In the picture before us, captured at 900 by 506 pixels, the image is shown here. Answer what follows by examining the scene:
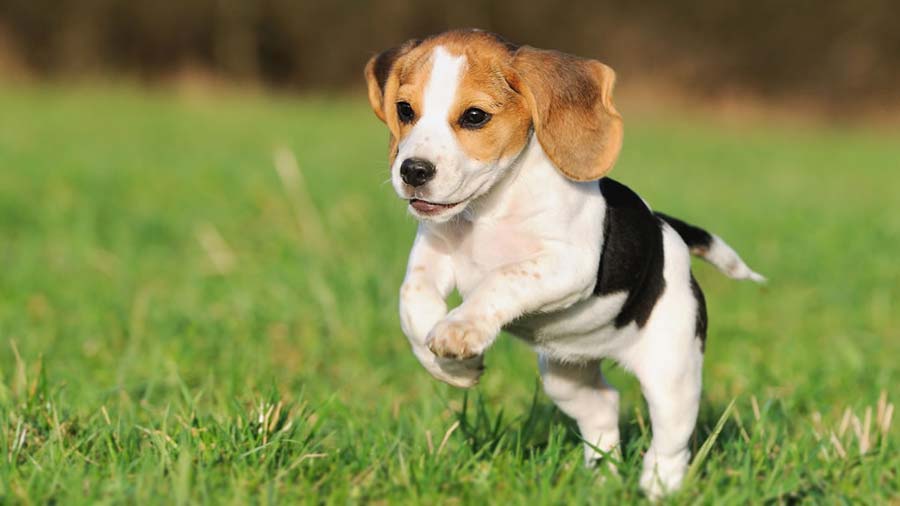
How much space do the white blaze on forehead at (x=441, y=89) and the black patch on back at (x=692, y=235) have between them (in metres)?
0.98

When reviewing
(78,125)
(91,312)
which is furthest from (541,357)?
(78,125)

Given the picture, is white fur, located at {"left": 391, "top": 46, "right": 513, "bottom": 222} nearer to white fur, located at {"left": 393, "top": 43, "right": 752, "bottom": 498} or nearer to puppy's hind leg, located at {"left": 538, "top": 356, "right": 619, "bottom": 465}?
white fur, located at {"left": 393, "top": 43, "right": 752, "bottom": 498}

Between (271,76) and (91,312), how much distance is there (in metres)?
20.9

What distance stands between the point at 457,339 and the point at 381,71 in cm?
96

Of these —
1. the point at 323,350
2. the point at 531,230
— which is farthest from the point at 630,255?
the point at 323,350

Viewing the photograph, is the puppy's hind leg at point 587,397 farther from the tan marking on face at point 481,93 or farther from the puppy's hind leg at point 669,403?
the tan marking on face at point 481,93

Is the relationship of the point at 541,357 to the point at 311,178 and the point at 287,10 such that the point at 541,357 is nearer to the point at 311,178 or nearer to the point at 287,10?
the point at 311,178

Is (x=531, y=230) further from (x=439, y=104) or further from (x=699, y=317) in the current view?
(x=699, y=317)

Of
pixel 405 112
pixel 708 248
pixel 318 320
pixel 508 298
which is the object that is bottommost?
pixel 318 320

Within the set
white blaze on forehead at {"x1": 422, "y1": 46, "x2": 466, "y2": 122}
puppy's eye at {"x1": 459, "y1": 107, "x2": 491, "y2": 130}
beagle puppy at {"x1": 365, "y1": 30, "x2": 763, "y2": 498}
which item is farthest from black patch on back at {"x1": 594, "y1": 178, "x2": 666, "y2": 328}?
white blaze on forehead at {"x1": 422, "y1": 46, "x2": 466, "y2": 122}

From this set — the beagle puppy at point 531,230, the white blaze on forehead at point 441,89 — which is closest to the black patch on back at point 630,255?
the beagle puppy at point 531,230

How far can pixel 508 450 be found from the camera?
11.6ft

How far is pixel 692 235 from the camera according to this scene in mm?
3787

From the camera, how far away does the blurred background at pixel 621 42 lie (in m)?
25.5
